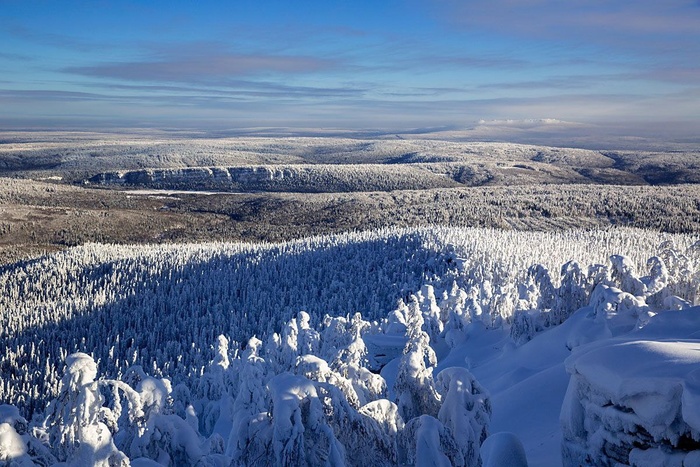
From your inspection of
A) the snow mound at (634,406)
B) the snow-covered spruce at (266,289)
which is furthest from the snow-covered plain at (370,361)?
the snow-covered spruce at (266,289)

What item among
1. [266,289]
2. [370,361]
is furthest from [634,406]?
[266,289]

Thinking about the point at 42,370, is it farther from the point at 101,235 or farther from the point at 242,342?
the point at 101,235

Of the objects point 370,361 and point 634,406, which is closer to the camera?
point 634,406

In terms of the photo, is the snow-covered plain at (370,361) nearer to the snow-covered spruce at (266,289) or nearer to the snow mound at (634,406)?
the snow mound at (634,406)

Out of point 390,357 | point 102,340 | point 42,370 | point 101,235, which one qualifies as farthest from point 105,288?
point 101,235

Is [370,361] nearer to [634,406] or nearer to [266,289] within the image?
[634,406]

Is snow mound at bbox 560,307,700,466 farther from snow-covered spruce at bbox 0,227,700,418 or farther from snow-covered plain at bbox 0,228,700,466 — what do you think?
snow-covered spruce at bbox 0,227,700,418

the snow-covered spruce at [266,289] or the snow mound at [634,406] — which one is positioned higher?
the snow mound at [634,406]

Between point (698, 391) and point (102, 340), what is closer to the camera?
point (698, 391)

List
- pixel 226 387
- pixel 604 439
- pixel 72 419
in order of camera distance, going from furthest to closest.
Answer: pixel 226 387, pixel 604 439, pixel 72 419
